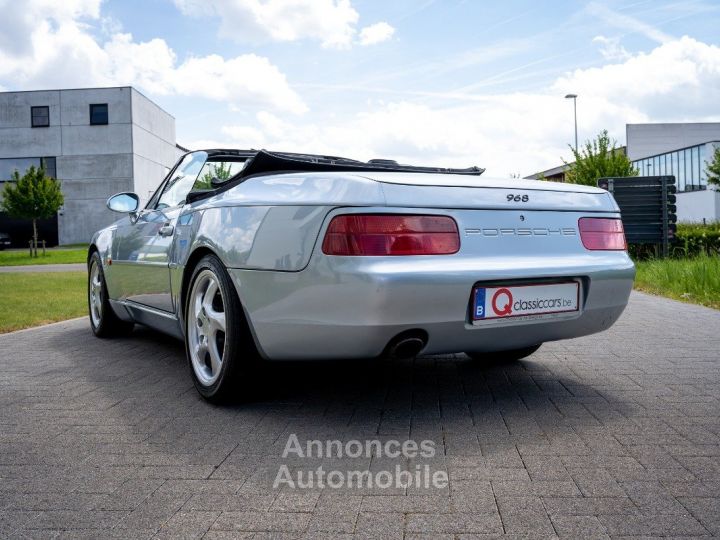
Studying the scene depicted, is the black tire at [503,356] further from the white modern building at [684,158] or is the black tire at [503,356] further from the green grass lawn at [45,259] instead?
the white modern building at [684,158]

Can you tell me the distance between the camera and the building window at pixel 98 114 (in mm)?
47188

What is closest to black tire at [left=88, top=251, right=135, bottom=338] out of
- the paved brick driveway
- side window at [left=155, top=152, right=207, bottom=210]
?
the paved brick driveway

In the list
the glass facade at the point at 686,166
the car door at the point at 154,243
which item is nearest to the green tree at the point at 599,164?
the glass facade at the point at 686,166

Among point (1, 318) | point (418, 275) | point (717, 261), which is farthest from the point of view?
point (717, 261)

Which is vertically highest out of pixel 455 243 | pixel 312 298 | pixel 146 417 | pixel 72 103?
pixel 72 103

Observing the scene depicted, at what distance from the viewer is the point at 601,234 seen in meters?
3.97

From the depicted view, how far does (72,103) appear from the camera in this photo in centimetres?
4747

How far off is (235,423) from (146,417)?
0.51m

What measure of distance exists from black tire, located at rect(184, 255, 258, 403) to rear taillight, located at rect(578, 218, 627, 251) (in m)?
1.83

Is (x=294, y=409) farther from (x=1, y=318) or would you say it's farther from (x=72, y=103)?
(x=72, y=103)

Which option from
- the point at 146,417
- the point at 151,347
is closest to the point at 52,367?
the point at 151,347

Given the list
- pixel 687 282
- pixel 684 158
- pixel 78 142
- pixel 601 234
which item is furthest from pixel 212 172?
pixel 684 158

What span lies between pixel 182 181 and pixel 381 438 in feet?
8.53

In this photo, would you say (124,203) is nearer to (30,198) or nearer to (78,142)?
(30,198)
